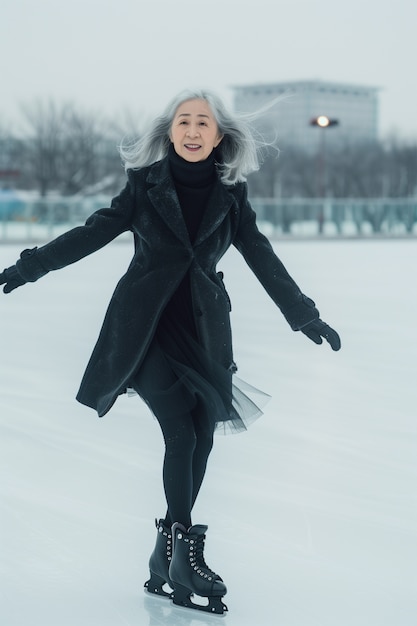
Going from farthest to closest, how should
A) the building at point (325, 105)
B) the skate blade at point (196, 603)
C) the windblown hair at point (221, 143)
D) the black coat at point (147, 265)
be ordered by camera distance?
the building at point (325, 105), the windblown hair at point (221, 143), the black coat at point (147, 265), the skate blade at point (196, 603)

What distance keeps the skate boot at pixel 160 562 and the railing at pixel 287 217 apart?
2203 cm

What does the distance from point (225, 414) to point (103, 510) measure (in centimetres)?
88

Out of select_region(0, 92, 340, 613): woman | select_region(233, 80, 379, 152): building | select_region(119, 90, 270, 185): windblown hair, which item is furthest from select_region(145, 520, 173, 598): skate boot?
select_region(233, 80, 379, 152): building

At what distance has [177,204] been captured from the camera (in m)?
2.76

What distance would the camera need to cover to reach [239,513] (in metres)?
3.49

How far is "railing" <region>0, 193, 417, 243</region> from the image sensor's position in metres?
25.3

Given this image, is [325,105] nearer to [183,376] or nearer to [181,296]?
[181,296]

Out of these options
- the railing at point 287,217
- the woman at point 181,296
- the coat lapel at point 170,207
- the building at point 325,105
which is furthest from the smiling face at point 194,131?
the building at point 325,105

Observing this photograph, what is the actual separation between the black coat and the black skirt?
0.12 ft

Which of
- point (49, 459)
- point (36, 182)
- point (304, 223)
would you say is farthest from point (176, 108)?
point (36, 182)

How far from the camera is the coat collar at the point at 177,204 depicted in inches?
109

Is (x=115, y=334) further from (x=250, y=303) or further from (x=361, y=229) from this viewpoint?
(x=361, y=229)

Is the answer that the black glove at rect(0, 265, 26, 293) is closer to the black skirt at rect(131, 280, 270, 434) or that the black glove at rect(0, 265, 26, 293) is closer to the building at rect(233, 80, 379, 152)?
the black skirt at rect(131, 280, 270, 434)

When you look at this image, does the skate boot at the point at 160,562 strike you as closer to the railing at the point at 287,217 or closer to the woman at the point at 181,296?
the woman at the point at 181,296
